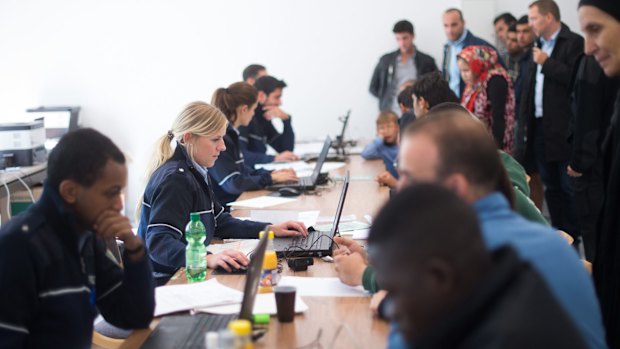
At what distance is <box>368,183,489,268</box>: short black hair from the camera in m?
0.94

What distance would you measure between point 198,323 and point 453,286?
1.09 m

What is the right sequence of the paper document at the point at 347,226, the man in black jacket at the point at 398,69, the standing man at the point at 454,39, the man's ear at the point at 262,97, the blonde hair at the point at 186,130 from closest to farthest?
1. the blonde hair at the point at 186,130
2. the paper document at the point at 347,226
3. the man's ear at the point at 262,97
4. the standing man at the point at 454,39
5. the man in black jacket at the point at 398,69

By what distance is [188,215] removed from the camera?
8.98ft

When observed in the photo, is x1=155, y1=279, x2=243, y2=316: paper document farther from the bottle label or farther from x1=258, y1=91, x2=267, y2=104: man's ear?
x1=258, y1=91, x2=267, y2=104: man's ear

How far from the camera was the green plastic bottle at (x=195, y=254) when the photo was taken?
2.35 metres

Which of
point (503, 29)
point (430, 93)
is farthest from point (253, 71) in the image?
point (430, 93)

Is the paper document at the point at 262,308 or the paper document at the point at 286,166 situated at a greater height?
the paper document at the point at 262,308

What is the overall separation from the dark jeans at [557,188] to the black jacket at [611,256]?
10.3ft

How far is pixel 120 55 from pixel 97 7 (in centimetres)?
55

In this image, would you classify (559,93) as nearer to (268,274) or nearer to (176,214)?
(176,214)

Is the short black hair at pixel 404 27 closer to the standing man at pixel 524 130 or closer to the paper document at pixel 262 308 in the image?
the standing man at pixel 524 130

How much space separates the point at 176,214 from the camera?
266 cm

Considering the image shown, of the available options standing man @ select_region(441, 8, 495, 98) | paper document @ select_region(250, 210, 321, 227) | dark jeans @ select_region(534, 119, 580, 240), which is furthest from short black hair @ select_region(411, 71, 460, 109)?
standing man @ select_region(441, 8, 495, 98)

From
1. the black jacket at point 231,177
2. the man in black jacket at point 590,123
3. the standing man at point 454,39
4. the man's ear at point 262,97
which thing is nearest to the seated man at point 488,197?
the black jacket at point 231,177
